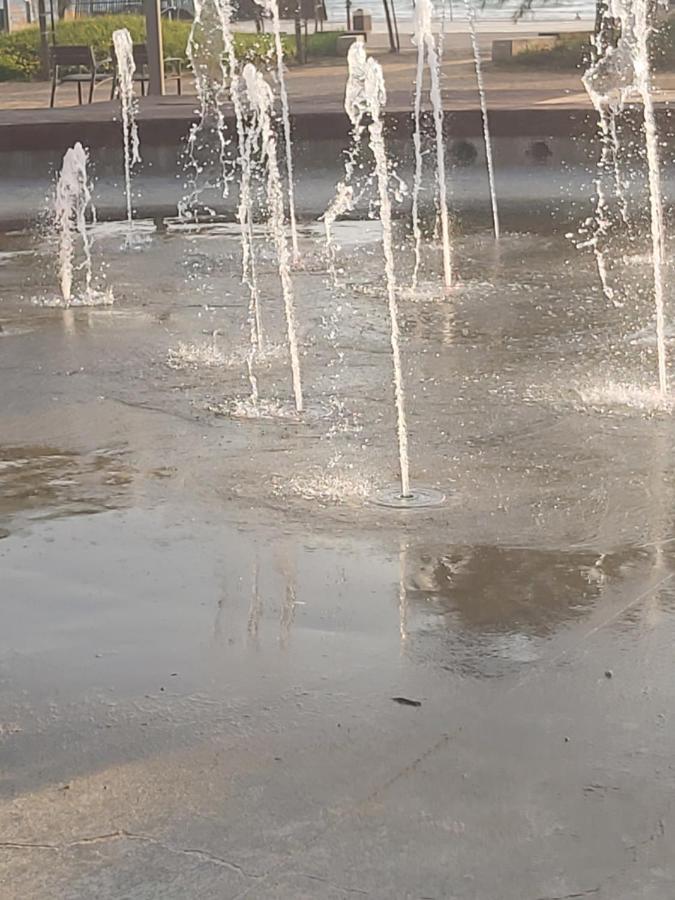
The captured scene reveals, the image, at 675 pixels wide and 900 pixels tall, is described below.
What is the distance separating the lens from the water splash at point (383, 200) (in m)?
5.35

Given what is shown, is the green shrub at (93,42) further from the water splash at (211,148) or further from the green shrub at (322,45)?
the water splash at (211,148)

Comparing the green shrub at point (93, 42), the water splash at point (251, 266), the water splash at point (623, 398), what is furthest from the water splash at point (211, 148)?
the green shrub at point (93, 42)

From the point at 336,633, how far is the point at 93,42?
21699 millimetres

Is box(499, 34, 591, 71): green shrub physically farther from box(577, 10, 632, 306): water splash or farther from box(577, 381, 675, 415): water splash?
box(577, 381, 675, 415): water splash

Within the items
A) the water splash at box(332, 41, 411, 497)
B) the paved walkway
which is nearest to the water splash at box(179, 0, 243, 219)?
the paved walkway

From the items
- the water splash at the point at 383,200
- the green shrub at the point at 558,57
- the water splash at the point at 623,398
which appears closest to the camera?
the water splash at the point at 383,200

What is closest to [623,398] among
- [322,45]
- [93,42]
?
[93,42]

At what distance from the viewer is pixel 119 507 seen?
16.2ft

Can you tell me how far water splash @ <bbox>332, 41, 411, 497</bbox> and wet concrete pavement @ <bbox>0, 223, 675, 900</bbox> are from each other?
104mm

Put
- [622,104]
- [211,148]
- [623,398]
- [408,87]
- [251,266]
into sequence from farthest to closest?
[408,87] < [622,104] < [211,148] < [251,266] < [623,398]

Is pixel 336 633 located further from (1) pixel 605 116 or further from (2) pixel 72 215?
(1) pixel 605 116

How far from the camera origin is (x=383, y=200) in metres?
6.10

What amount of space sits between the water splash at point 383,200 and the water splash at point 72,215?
5.75 ft

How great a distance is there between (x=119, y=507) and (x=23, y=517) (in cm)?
28
